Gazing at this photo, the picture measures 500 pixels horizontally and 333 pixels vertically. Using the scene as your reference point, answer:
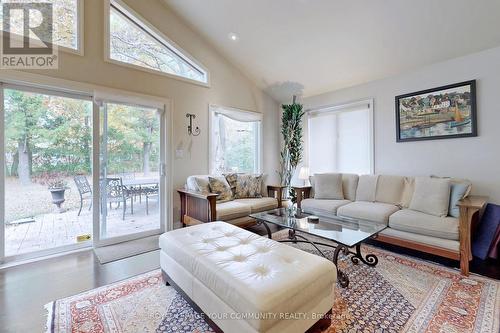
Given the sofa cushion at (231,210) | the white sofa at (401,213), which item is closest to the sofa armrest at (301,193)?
the white sofa at (401,213)

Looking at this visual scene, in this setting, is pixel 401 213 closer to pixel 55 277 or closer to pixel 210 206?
pixel 210 206

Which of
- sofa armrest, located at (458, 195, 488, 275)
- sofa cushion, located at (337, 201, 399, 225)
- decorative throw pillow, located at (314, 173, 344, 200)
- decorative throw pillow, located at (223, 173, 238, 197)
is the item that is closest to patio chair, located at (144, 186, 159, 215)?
decorative throw pillow, located at (223, 173, 238, 197)

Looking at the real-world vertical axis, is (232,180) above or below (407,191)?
above

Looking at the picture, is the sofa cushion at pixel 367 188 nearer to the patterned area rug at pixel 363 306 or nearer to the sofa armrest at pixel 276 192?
the sofa armrest at pixel 276 192

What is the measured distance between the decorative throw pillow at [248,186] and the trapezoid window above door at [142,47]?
1.87 m

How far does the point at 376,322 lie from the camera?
5.33ft

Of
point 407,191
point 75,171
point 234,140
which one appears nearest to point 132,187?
point 75,171

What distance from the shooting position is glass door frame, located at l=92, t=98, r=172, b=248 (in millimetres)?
3061

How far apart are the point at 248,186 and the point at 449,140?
2.93 meters

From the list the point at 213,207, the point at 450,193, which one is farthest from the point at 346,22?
the point at 213,207

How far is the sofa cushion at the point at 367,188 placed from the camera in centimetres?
356

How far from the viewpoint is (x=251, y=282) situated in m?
1.29

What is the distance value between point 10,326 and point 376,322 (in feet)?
8.30

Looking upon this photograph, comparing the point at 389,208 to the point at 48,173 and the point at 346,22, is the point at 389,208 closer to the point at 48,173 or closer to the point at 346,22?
the point at 346,22
